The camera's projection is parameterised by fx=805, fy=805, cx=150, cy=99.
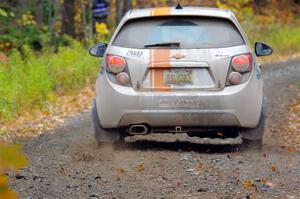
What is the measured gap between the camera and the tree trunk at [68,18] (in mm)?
26438

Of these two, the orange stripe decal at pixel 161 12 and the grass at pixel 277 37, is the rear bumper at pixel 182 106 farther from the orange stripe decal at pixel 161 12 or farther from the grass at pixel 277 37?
the grass at pixel 277 37

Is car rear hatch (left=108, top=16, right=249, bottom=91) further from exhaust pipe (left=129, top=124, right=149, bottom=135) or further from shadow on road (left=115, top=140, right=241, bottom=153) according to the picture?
shadow on road (left=115, top=140, right=241, bottom=153)

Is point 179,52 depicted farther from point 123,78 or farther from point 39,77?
point 39,77

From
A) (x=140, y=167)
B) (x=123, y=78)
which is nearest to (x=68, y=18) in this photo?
(x=123, y=78)

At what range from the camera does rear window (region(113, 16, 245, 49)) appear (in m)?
8.50

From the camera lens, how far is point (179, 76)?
8.31 meters

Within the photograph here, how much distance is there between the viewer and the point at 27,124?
41.7 feet

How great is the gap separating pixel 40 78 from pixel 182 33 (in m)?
7.10

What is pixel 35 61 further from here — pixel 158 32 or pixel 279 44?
pixel 279 44

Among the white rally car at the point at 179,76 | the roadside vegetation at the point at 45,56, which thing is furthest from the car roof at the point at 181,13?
the roadside vegetation at the point at 45,56

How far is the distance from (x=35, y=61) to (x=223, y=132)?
334 inches

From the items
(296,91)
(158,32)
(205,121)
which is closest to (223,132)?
(205,121)

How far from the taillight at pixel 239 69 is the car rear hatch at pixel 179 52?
59 millimetres

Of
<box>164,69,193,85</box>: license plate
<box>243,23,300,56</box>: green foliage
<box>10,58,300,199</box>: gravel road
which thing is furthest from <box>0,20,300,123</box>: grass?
<box>243,23,300,56</box>: green foliage
